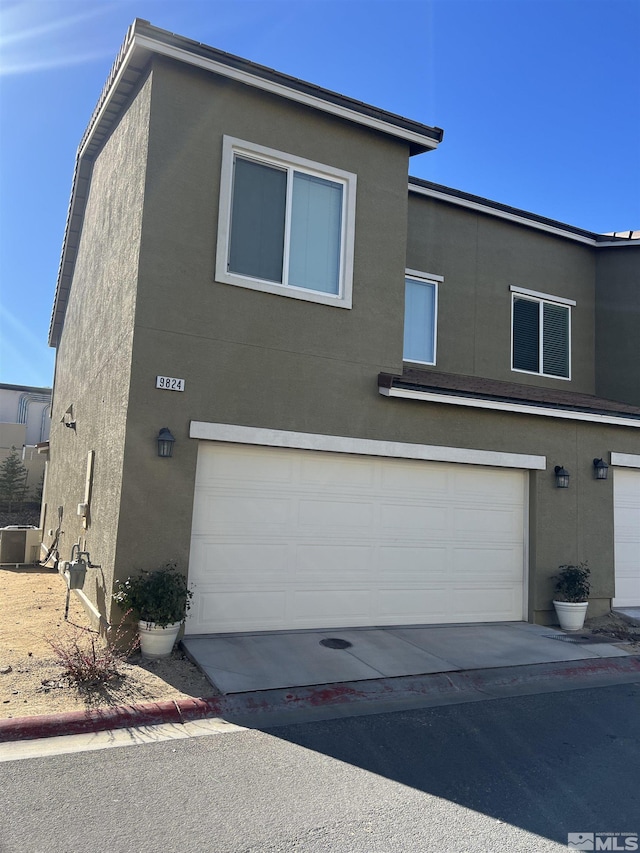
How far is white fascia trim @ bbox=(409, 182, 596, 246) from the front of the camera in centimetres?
1239

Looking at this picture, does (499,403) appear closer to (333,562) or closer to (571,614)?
(571,614)

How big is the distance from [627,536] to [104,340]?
8968 millimetres

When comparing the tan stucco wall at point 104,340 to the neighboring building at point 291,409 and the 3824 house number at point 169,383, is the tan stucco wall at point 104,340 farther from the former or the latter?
the 3824 house number at point 169,383

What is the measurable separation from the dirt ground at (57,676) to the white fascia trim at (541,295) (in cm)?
966

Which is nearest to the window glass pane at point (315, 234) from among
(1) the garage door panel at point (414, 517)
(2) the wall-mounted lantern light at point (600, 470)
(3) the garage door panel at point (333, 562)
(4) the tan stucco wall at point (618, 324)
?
(1) the garage door panel at point (414, 517)

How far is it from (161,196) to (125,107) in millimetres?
2878

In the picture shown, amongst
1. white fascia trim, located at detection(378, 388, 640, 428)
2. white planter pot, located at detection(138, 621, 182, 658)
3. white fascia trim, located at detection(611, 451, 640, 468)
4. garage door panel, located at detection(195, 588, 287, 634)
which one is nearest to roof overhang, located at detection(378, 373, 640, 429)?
white fascia trim, located at detection(378, 388, 640, 428)

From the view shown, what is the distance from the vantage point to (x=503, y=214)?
13000 mm

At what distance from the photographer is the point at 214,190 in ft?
26.7

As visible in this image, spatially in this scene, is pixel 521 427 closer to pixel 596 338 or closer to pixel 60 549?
pixel 596 338

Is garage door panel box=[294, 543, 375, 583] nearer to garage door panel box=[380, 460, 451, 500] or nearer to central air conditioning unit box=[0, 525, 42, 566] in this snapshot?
garage door panel box=[380, 460, 451, 500]

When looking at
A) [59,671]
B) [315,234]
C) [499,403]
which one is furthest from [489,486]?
[59,671]

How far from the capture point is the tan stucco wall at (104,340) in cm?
789

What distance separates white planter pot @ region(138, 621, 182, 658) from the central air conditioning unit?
27.3 ft
